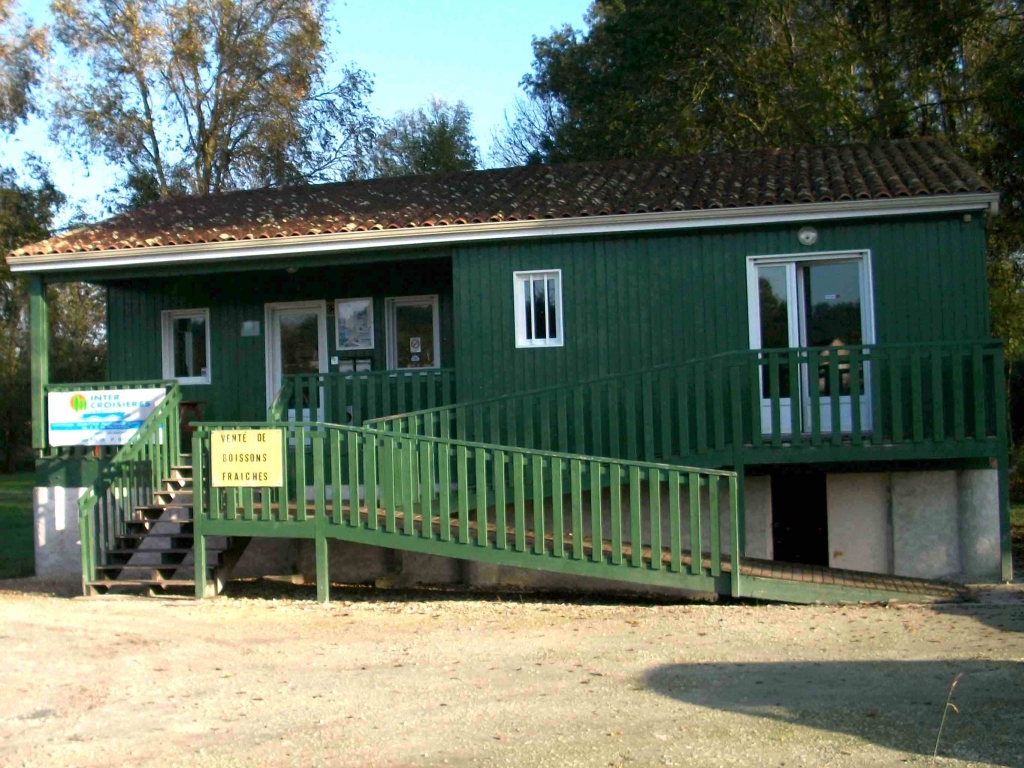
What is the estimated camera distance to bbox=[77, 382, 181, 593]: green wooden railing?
1209 centimetres

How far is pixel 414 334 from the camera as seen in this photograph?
15.8 m

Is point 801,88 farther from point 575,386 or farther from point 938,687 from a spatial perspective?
point 938,687

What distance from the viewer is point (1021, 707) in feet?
22.6

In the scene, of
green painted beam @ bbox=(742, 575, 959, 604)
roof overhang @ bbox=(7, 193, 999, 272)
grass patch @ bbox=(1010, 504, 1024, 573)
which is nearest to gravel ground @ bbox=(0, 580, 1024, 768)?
green painted beam @ bbox=(742, 575, 959, 604)

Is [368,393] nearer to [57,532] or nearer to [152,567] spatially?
[152,567]

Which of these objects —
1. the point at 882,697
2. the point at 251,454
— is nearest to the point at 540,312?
the point at 251,454

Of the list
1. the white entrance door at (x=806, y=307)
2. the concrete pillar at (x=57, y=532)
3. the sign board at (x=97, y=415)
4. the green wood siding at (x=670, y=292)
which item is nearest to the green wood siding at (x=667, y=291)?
the green wood siding at (x=670, y=292)

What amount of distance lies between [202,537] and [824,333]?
279 inches

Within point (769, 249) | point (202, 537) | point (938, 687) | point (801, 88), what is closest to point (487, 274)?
point (769, 249)

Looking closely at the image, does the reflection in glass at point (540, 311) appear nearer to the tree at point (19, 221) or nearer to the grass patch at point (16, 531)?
the grass patch at point (16, 531)

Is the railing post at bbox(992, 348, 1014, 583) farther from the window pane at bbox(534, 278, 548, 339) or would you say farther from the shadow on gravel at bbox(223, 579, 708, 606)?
the window pane at bbox(534, 278, 548, 339)

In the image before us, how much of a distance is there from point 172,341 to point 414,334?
133 inches

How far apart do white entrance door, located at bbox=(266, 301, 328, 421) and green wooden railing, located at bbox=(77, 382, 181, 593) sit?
2301 millimetres

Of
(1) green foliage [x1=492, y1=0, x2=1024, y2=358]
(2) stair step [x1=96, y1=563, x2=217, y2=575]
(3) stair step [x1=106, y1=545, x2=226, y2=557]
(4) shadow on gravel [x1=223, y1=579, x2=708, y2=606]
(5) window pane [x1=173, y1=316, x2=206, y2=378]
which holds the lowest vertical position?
(4) shadow on gravel [x1=223, y1=579, x2=708, y2=606]
